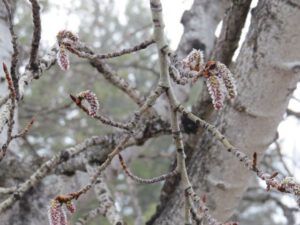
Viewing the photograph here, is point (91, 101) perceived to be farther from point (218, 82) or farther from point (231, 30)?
point (231, 30)

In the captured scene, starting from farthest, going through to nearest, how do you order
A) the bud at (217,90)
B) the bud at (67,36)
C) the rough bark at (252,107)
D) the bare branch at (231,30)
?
1. the bare branch at (231,30)
2. the rough bark at (252,107)
3. the bud at (67,36)
4. the bud at (217,90)

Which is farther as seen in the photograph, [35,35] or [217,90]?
[35,35]

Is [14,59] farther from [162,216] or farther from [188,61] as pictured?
[162,216]

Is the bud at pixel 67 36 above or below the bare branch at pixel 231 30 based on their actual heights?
below

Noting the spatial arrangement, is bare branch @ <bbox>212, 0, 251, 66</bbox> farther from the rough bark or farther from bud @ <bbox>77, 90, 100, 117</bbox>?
bud @ <bbox>77, 90, 100, 117</bbox>

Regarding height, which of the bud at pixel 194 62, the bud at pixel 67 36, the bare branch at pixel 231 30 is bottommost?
the bud at pixel 194 62

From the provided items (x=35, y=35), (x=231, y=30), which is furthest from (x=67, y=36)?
(x=231, y=30)

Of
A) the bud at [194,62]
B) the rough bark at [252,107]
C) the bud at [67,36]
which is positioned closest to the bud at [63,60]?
the bud at [67,36]

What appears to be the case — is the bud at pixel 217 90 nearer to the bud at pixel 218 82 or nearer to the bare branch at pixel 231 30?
the bud at pixel 218 82

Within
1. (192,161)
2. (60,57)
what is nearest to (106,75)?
(192,161)
